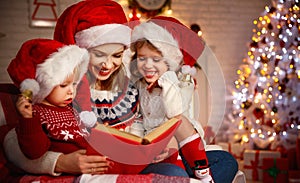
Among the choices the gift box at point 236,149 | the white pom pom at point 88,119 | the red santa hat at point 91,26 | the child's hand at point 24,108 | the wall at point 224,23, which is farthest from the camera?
the wall at point 224,23

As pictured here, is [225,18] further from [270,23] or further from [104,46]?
[104,46]

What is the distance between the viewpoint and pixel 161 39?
1425mm

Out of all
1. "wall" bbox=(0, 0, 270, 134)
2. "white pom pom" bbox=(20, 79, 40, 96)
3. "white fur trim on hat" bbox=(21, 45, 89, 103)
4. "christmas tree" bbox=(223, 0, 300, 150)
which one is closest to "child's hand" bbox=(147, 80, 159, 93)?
"white fur trim on hat" bbox=(21, 45, 89, 103)

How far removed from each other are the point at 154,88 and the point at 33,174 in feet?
1.53

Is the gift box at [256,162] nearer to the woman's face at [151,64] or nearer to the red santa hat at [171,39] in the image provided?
the red santa hat at [171,39]

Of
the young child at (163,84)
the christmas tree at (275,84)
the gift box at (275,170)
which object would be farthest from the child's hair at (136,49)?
the christmas tree at (275,84)

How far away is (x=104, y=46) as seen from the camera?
1438 millimetres

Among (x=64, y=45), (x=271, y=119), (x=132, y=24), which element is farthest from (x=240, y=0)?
(x=64, y=45)

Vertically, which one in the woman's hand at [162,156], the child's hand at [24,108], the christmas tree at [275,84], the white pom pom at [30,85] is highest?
the white pom pom at [30,85]

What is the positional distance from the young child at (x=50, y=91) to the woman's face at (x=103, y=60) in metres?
0.08

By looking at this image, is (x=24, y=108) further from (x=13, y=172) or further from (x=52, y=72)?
Result: (x=13, y=172)

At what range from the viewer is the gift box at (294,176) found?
11.1ft

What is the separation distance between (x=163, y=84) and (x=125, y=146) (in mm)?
248

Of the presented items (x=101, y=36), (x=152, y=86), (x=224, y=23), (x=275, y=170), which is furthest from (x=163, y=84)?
(x=224, y=23)
